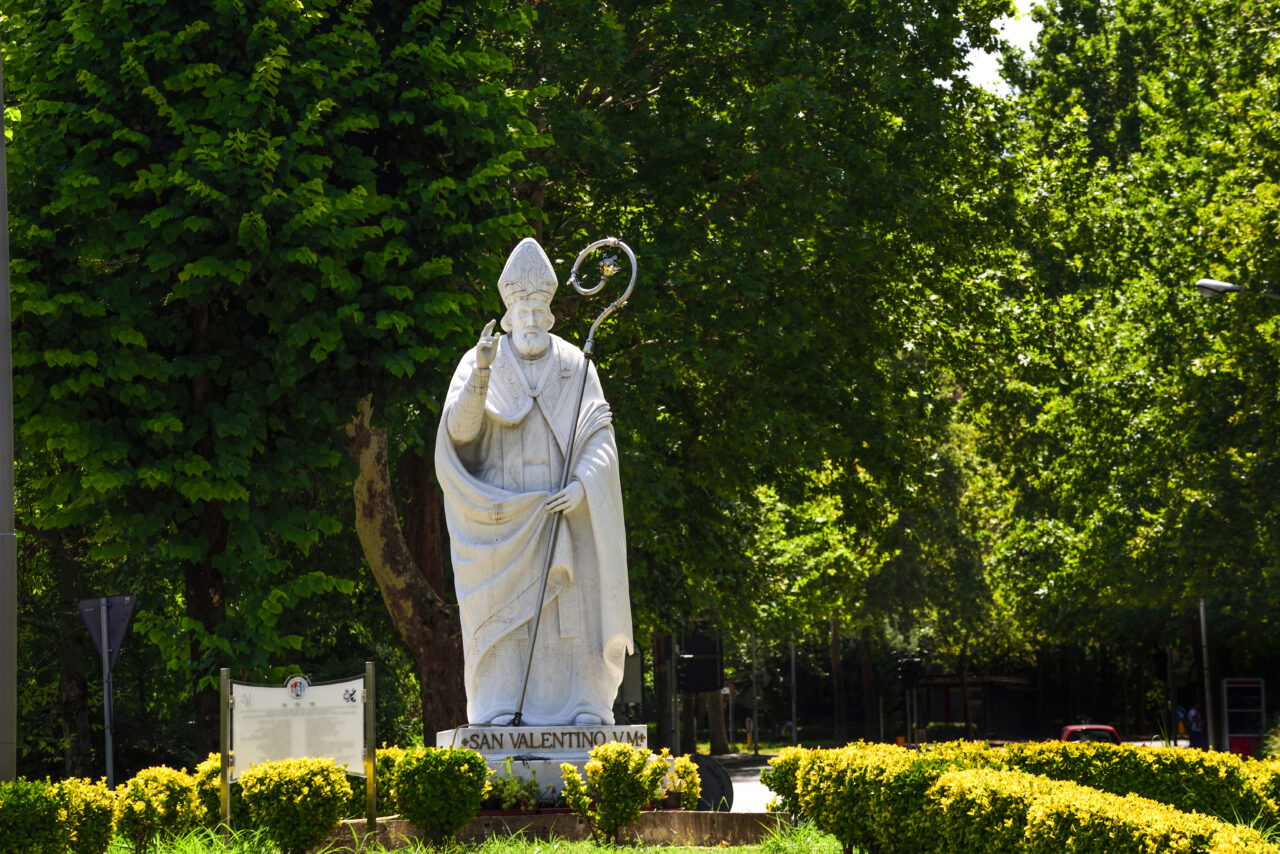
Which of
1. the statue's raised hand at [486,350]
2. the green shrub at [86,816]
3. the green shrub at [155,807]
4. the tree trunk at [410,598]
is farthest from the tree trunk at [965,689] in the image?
the green shrub at [86,816]

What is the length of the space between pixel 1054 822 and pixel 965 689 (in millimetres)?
45756

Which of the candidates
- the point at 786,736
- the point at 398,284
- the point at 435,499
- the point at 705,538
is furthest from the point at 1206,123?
the point at 786,736

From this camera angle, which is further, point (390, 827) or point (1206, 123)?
point (1206, 123)

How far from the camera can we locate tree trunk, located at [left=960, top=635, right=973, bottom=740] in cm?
5062

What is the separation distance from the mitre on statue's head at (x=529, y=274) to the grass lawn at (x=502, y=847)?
12.5ft

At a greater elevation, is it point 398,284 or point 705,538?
point 398,284

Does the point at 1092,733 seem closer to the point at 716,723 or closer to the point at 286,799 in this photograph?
the point at 716,723

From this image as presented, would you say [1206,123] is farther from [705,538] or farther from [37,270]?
[37,270]

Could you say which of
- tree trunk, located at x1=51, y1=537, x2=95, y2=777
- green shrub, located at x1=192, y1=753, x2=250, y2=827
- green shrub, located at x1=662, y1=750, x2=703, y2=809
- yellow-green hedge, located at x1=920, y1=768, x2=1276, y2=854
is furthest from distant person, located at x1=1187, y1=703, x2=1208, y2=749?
green shrub, located at x1=192, y1=753, x2=250, y2=827

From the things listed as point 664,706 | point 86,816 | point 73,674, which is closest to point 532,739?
point 86,816

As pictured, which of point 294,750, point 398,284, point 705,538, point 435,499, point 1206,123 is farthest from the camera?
point 1206,123

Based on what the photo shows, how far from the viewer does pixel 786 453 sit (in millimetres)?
19750

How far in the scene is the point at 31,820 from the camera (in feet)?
26.6

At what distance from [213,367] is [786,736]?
51804 millimetres
